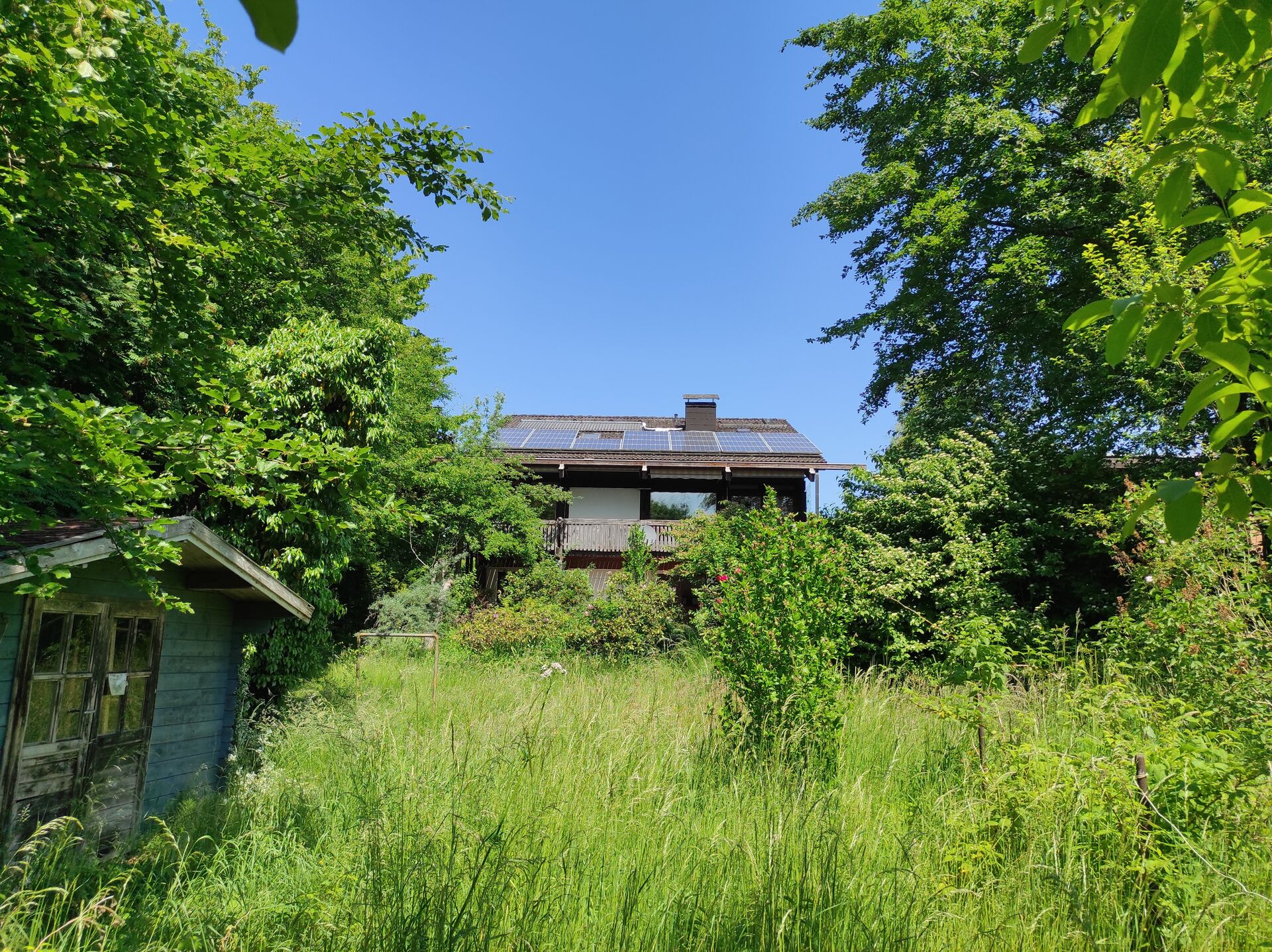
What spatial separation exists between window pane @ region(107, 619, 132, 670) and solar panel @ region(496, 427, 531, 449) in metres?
14.8

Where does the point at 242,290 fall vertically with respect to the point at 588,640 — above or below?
above

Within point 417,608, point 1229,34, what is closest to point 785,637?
point 1229,34

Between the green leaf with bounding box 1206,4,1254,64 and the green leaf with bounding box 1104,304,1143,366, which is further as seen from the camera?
the green leaf with bounding box 1104,304,1143,366

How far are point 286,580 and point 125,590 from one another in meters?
2.76

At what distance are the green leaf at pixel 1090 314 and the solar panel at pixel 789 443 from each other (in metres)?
19.8

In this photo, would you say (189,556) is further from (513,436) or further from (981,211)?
(513,436)

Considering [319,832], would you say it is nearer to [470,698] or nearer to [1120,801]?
[470,698]

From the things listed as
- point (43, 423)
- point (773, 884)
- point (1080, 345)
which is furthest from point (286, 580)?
point (1080, 345)

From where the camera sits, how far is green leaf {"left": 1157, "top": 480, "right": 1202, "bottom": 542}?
1.24m

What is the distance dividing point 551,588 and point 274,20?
53.9 ft

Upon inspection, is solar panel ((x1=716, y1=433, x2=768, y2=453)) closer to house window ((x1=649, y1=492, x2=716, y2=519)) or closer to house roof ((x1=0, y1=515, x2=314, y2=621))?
house window ((x1=649, y1=492, x2=716, y2=519))

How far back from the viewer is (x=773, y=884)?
2721 millimetres

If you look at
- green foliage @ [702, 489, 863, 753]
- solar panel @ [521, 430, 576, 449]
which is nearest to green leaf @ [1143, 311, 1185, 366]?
green foliage @ [702, 489, 863, 753]

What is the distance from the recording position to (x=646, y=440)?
22.7m
